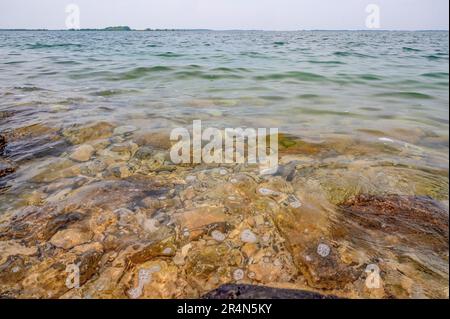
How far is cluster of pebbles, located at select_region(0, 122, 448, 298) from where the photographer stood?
2072 millimetres

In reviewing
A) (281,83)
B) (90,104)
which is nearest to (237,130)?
(90,104)

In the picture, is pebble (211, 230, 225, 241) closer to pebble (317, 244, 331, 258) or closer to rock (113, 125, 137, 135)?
pebble (317, 244, 331, 258)

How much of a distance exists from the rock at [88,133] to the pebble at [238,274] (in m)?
3.35

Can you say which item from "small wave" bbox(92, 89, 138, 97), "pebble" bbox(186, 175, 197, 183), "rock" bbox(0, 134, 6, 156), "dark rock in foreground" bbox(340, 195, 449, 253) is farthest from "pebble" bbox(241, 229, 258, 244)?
"small wave" bbox(92, 89, 138, 97)

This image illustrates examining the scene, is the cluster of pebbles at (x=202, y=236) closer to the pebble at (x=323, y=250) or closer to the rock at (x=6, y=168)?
the pebble at (x=323, y=250)

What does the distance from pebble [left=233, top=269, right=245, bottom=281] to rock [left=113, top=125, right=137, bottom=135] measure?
3349 millimetres

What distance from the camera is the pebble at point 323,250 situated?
229cm

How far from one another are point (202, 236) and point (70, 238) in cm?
108

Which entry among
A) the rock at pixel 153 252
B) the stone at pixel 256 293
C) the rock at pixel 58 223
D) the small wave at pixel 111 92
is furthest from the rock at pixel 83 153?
the small wave at pixel 111 92

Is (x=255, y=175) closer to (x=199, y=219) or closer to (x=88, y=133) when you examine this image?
(x=199, y=219)

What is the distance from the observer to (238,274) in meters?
2.17

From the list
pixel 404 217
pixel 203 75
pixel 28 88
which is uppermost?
pixel 203 75

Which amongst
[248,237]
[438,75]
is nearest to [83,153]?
[248,237]

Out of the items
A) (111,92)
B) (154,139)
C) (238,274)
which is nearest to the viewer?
(238,274)
